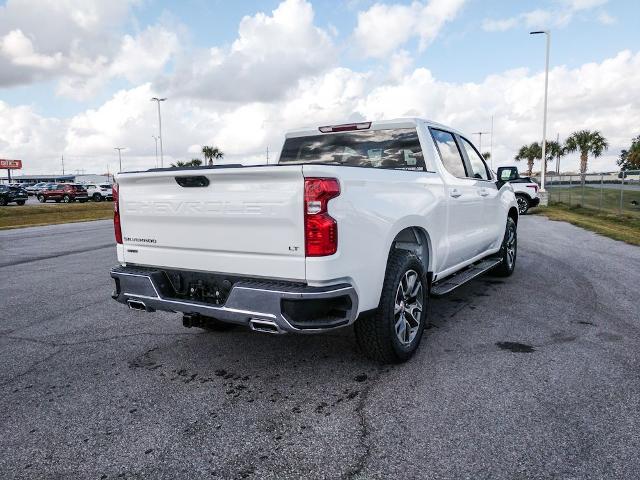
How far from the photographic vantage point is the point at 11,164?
119 m

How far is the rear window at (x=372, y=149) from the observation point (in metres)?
4.89

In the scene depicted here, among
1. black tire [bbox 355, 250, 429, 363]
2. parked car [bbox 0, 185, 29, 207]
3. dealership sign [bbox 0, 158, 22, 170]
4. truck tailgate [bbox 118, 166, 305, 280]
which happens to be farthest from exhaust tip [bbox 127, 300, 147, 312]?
dealership sign [bbox 0, 158, 22, 170]

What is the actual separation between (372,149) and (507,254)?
129 inches

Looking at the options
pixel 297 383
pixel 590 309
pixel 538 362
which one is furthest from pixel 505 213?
pixel 297 383

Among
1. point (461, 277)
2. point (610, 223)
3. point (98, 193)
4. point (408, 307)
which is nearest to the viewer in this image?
point (408, 307)

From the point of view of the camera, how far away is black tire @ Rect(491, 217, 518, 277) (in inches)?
282

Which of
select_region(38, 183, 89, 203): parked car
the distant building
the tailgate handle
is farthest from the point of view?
the distant building

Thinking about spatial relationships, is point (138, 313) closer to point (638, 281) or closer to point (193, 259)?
point (193, 259)

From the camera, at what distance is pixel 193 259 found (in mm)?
3695

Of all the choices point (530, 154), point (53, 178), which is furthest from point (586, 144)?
point (53, 178)

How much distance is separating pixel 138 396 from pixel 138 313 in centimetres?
225

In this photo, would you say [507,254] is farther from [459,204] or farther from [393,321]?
[393,321]

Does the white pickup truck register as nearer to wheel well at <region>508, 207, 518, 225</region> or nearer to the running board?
the running board

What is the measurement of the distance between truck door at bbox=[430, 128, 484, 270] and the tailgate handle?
93.9 inches
